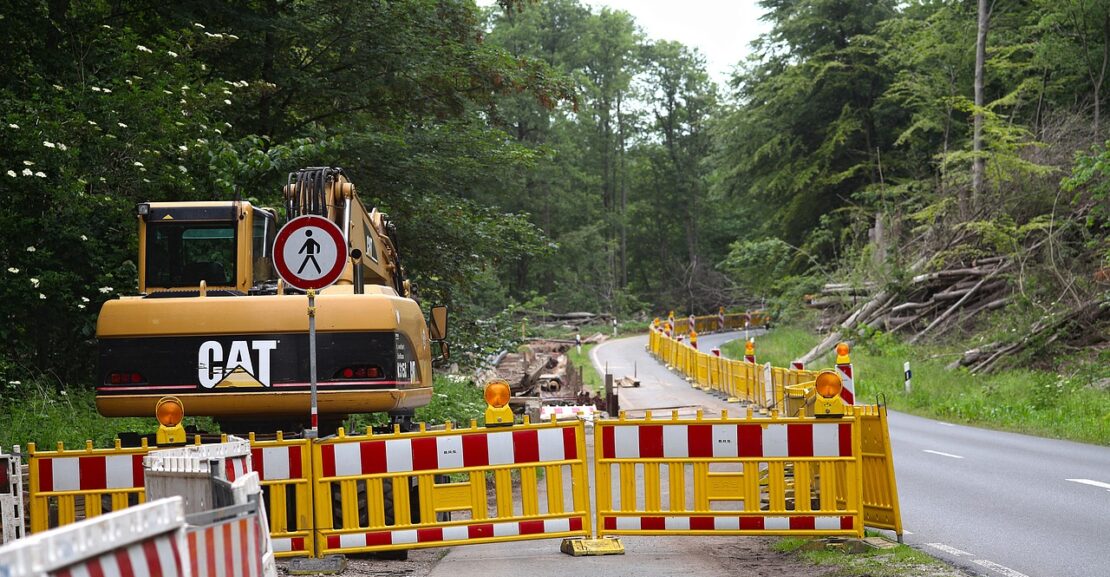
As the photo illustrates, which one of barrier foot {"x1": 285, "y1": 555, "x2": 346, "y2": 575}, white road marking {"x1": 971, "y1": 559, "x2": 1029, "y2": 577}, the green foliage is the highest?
the green foliage

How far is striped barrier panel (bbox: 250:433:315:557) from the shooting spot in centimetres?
892

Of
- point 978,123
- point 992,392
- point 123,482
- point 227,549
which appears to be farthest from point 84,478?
point 978,123

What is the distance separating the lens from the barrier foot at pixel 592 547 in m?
9.09

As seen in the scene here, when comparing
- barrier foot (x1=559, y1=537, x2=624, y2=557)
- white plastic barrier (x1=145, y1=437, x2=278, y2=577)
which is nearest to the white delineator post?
barrier foot (x1=559, y1=537, x2=624, y2=557)

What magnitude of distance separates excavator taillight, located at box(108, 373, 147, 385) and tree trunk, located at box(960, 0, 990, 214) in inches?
1033

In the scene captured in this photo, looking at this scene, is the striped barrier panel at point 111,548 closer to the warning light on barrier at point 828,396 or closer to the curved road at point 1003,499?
the curved road at point 1003,499

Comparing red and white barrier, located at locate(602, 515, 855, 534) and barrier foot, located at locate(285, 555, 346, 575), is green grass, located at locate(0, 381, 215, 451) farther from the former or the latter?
red and white barrier, located at locate(602, 515, 855, 534)

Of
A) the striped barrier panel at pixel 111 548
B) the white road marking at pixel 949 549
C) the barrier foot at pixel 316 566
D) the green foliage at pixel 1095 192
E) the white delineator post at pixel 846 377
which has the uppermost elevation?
the green foliage at pixel 1095 192

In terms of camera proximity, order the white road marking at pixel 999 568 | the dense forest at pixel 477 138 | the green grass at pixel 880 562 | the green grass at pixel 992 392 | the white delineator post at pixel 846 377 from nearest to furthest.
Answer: the green grass at pixel 880 562
the white road marking at pixel 999 568
the white delineator post at pixel 846 377
the dense forest at pixel 477 138
the green grass at pixel 992 392

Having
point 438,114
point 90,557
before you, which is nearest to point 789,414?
point 90,557

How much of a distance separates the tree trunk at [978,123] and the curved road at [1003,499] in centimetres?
1259

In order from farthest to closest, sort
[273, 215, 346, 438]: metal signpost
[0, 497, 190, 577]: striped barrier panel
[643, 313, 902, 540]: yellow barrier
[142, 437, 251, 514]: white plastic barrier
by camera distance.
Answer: [273, 215, 346, 438]: metal signpost → [643, 313, 902, 540]: yellow barrier → [142, 437, 251, 514]: white plastic barrier → [0, 497, 190, 577]: striped barrier panel

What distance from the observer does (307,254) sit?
31.7 ft

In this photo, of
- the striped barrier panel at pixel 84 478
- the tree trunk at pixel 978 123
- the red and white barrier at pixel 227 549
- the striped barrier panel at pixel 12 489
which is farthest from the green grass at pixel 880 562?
the tree trunk at pixel 978 123
